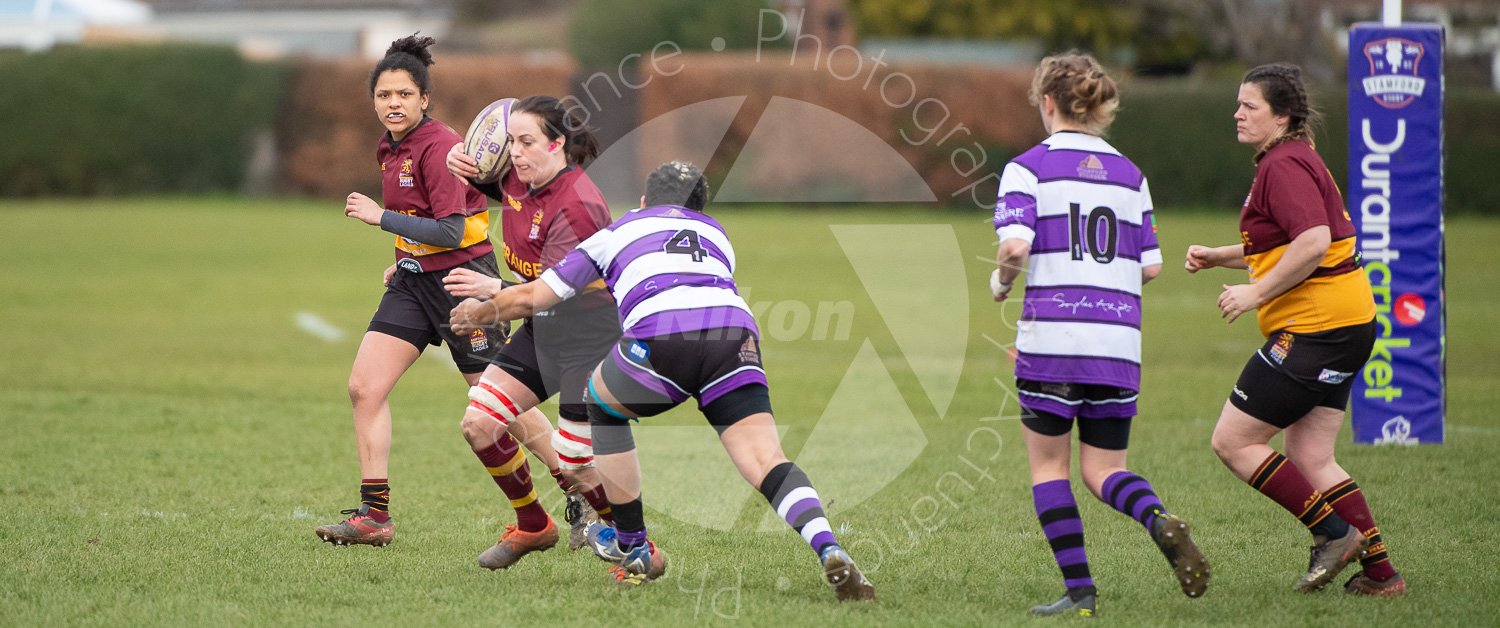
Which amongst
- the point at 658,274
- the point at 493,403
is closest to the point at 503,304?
the point at 658,274

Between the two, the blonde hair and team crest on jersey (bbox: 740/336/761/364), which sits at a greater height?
the blonde hair

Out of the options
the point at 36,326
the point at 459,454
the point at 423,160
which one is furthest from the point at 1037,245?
the point at 36,326

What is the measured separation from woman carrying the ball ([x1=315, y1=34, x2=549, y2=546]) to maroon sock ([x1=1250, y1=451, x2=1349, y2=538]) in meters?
3.04

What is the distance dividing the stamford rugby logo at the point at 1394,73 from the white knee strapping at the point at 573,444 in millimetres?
5203

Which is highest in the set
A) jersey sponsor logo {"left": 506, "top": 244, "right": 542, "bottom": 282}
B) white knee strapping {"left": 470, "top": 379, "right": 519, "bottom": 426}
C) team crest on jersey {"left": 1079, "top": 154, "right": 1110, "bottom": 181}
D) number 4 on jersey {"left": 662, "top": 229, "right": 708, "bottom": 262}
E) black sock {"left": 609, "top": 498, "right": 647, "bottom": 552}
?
team crest on jersey {"left": 1079, "top": 154, "right": 1110, "bottom": 181}

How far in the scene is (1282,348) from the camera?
17.3 feet

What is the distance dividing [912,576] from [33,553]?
353cm

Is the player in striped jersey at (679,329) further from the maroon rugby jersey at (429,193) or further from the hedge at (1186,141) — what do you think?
the hedge at (1186,141)

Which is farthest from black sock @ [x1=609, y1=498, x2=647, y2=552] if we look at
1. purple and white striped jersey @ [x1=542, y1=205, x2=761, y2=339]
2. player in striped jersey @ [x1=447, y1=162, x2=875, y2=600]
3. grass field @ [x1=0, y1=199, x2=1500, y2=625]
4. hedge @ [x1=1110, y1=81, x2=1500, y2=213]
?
hedge @ [x1=1110, y1=81, x2=1500, y2=213]

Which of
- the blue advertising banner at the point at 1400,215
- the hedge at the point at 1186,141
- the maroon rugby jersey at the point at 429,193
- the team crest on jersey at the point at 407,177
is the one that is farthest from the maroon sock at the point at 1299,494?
the hedge at the point at 1186,141

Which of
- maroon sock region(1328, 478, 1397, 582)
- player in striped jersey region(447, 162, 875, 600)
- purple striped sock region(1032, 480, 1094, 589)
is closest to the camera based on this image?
purple striped sock region(1032, 480, 1094, 589)

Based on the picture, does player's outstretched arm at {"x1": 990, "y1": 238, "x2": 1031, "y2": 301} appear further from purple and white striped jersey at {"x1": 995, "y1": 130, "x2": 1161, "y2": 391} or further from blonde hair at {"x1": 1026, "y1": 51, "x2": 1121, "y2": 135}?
blonde hair at {"x1": 1026, "y1": 51, "x2": 1121, "y2": 135}

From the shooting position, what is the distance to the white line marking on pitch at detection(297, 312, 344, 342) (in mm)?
14273

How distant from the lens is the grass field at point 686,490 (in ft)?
16.7
